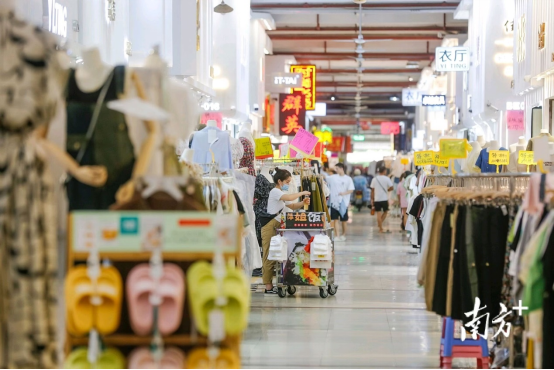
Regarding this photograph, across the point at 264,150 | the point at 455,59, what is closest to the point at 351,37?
the point at 455,59

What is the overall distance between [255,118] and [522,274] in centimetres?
1814

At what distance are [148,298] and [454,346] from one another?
2809 mm

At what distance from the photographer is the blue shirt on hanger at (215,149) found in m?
8.58

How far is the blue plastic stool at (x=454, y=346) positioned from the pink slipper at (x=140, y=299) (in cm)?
267

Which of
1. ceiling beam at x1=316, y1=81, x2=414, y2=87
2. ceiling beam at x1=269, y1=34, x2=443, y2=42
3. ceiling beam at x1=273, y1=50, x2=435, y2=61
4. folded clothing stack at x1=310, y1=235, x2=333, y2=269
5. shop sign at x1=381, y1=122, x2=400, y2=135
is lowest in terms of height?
folded clothing stack at x1=310, y1=235, x2=333, y2=269

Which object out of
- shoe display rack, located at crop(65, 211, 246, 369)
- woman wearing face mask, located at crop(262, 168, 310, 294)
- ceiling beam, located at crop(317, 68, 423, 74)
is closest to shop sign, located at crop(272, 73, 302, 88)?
ceiling beam, located at crop(317, 68, 423, 74)

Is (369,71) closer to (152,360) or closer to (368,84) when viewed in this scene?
(368,84)

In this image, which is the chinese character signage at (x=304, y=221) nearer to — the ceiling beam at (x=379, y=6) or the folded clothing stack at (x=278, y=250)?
the folded clothing stack at (x=278, y=250)

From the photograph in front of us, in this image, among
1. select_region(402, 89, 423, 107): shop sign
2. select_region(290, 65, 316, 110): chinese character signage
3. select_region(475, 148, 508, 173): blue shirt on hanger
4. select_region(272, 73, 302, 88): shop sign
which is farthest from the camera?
select_region(402, 89, 423, 107): shop sign

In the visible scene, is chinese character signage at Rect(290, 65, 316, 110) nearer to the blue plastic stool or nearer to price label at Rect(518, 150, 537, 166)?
price label at Rect(518, 150, 537, 166)

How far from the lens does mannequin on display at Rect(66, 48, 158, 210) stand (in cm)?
432

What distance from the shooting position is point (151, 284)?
12.3ft

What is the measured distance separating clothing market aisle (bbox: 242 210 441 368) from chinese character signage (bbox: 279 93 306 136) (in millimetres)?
16066

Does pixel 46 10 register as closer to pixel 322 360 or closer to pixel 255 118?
pixel 322 360
